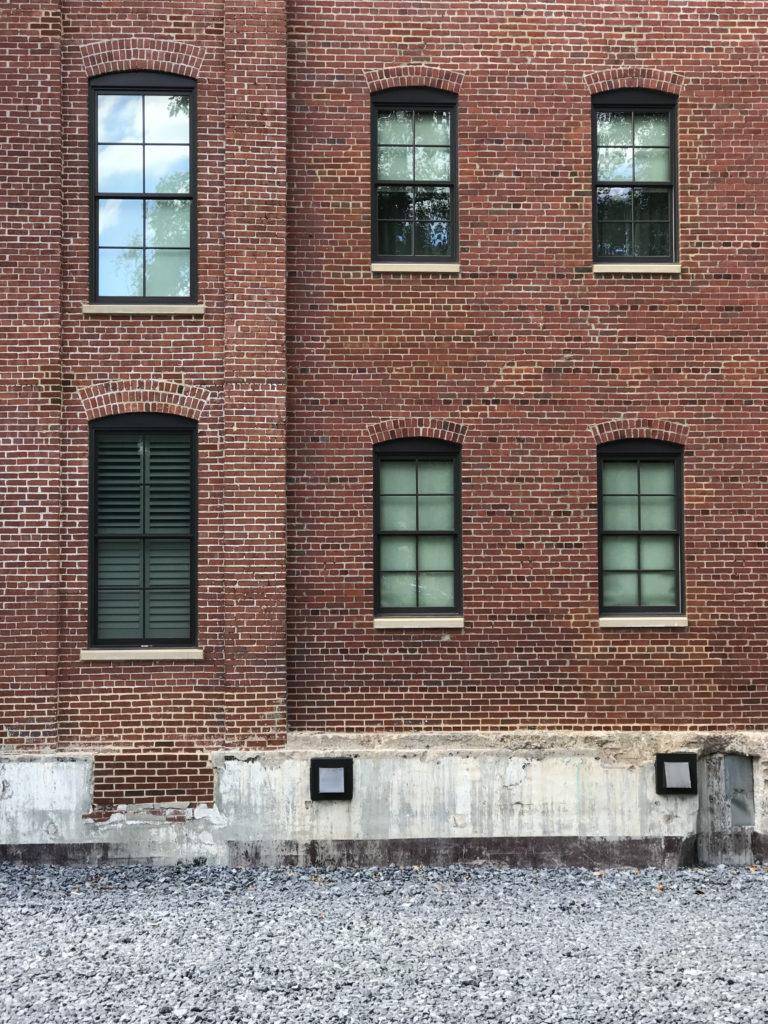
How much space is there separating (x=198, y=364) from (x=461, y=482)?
3.20m

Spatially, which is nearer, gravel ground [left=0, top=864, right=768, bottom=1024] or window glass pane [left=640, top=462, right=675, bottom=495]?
gravel ground [left=0, top=864, right=768, bottom=1024]

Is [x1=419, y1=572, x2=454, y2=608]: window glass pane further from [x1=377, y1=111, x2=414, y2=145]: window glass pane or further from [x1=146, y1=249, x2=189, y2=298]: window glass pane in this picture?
[x1=377, y1=111, x2=414, y2=145]: window glass pane

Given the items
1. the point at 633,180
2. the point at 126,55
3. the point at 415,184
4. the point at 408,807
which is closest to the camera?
the point at 408,807

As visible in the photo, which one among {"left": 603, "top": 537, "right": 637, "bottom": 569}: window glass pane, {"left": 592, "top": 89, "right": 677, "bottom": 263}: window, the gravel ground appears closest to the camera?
the gravel ground

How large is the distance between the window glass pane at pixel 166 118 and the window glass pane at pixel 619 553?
21.7 feet

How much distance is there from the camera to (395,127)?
11.0m

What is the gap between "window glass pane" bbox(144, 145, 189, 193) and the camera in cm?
1078

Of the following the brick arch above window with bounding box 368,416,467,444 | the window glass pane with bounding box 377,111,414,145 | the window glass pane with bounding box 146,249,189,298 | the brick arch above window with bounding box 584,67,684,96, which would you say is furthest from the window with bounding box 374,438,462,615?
the brick arch above window with bounding box 584,67,684,96

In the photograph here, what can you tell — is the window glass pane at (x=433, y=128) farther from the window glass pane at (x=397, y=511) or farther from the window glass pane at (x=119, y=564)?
the window glass pane at (x=119, y=564)

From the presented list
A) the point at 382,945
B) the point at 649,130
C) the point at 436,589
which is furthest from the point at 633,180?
the point at 382,945

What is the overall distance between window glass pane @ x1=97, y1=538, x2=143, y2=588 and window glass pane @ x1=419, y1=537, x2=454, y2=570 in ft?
10.3

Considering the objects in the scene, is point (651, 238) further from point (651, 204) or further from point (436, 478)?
point (436, 478)

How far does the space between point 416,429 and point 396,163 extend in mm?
3084

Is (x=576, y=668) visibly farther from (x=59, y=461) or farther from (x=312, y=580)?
(x=59, y=461)
